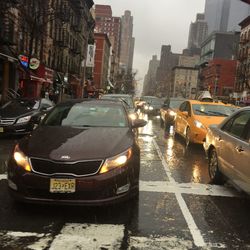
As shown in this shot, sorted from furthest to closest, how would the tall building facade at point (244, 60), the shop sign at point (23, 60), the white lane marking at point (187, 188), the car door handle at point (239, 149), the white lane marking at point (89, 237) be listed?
the tall building facade at point (244, 60)
the shop sign at point (23, 60)
the white lane marking at point (187, 188)
the car door handle at point (239, 149)
the white lane marking at point (89, 237)

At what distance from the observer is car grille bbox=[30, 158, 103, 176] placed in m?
5.38

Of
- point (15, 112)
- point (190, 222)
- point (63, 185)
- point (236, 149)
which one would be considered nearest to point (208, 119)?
point (15, 112)

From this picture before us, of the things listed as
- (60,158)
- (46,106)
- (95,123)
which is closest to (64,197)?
(60,158)

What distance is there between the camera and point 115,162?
18.4ft

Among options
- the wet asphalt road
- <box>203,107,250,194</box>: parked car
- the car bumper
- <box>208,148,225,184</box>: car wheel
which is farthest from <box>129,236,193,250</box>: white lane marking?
<box>208,148,225,184</box>: car wheel

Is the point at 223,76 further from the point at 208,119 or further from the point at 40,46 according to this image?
the point at 208,119

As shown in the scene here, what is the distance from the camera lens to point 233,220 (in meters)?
5.80

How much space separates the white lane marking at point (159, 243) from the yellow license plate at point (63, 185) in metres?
0.97

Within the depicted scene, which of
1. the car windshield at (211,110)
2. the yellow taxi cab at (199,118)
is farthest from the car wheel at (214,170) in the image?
the car windshield at (211,110)

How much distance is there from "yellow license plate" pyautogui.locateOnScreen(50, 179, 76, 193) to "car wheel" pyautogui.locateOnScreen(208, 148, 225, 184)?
330cm

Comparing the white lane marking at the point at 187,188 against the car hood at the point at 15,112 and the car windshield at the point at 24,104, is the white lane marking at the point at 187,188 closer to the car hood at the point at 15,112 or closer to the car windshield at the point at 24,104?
the car hood at the point at 15,112

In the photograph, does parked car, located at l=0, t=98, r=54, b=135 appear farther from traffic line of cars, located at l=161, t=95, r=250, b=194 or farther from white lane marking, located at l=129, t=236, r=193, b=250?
white lane marking, located at l=129, t=236, r=193, b=250

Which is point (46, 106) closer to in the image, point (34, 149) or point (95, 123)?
point (95, 123)

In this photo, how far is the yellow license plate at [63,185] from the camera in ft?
17.5
